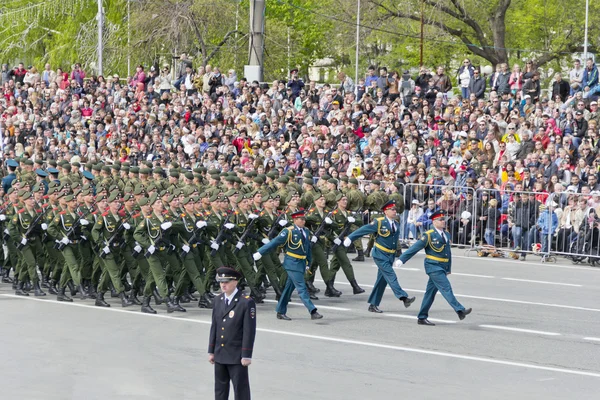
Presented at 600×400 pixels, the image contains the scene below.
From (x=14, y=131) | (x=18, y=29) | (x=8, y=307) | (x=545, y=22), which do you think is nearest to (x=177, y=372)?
(x=8, y=307)

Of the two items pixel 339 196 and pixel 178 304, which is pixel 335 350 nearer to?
pixel 178 304

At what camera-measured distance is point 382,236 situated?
14.6 metres

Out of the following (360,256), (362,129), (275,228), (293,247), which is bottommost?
(360,256)

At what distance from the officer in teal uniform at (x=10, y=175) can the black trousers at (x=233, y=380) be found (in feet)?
40.6

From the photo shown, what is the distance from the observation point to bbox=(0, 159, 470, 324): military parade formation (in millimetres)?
14148

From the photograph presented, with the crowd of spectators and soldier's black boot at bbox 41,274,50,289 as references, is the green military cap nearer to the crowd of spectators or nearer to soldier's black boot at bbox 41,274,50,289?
the crowd of spectators

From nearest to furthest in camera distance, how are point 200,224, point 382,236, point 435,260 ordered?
point 435,260 → point 200,224 → point 382,236

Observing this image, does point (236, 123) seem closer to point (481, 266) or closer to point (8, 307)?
point (481, 266)

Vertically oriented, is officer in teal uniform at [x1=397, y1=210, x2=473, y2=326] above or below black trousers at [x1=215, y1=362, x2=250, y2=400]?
above

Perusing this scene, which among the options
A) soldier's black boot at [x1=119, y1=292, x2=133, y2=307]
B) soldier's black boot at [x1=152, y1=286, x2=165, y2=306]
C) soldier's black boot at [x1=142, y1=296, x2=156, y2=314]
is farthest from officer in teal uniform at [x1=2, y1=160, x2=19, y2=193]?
soldier's black boot at [x1=142, y1=296, x2=156, y2=314]

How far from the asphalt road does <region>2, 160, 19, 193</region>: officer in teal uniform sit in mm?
4365

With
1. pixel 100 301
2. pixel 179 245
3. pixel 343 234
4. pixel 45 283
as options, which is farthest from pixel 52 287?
pixel 343 234

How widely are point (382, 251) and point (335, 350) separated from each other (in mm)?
2738

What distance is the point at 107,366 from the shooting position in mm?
11055
